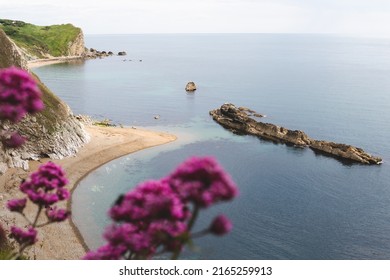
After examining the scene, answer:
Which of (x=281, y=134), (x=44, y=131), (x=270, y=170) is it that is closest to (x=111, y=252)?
(x=44, y=131)

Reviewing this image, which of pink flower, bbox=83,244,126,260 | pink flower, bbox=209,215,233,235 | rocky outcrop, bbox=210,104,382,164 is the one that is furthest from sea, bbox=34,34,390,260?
rocky outcrop, bbox=210,104,382,164

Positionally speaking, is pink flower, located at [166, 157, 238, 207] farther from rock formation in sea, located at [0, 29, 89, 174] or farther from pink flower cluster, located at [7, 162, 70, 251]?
rock formation in sea, located at [0, 29, 89, 174]

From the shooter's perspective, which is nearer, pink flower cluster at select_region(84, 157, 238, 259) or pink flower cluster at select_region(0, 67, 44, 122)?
pink flower cluster at select_region(84, 157, 238, 259)

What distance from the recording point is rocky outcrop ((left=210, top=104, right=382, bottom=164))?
272ft

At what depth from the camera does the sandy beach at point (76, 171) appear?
4384 cm

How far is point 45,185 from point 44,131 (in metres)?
60.7

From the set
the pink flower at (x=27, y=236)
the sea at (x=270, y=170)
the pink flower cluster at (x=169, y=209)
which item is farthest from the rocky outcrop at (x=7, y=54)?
the pink flower cluster at (x=169, y=209)

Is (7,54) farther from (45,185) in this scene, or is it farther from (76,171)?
(45,185)

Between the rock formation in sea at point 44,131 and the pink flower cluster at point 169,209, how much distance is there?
55.5 m

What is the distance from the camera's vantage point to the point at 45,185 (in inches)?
367

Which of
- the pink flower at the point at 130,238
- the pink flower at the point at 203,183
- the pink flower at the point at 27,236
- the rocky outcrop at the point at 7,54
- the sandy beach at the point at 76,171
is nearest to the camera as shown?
the pink flower at the point at 203,183

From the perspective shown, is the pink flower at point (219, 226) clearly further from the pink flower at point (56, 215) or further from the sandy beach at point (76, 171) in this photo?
the sandy beach at point (76, 171)

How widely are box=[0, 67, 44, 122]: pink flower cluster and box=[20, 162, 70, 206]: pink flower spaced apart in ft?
7.32
